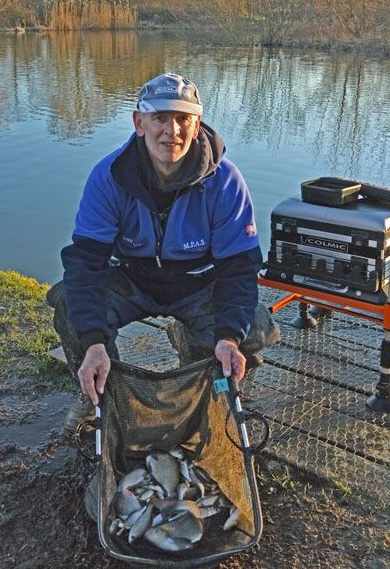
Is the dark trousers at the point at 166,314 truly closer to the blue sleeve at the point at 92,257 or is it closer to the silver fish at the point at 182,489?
the blue sleeve at the point at 92,257

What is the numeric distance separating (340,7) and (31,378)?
2668 centimetres

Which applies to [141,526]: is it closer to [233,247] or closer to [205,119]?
[233,247]

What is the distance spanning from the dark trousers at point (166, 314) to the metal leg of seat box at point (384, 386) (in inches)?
18.6

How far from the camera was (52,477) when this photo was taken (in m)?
2.54

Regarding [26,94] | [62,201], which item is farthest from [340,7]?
[62,201]

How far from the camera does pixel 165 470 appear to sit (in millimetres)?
2377

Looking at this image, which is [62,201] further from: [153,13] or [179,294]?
[153,13]

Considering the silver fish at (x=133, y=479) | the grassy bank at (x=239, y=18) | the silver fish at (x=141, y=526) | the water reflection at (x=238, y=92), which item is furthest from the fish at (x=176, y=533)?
the grassy bank at (x=239, y=18)

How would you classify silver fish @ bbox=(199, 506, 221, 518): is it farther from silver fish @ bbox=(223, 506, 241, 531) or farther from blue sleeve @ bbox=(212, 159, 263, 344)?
blue sleeve @ bbox=(212, 159, 263, 344)

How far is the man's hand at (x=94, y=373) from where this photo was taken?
7.45ft

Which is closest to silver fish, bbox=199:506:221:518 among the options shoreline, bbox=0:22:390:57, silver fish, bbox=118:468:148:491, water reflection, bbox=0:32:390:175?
silver fish, bbox=118:468:148:491

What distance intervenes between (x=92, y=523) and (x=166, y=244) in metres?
1.10

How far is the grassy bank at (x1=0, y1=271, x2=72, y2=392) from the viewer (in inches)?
129

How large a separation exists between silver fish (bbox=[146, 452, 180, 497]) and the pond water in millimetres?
3888
